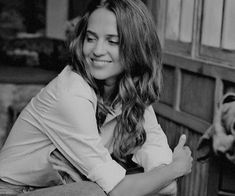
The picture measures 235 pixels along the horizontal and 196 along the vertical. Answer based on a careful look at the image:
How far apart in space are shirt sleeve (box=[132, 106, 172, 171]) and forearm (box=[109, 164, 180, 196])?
106 mm

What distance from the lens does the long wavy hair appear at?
6.92 ft

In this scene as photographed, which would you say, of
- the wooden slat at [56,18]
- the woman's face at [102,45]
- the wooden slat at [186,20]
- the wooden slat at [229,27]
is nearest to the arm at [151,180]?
the woman's face at [102,45]

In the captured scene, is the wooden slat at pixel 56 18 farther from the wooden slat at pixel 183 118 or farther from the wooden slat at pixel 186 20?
the wooden slat at pixel 186 20

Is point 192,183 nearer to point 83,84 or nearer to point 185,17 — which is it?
point 185,17

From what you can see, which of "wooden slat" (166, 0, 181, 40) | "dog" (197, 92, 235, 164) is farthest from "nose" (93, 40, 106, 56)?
"wooden slat" (166, 0, 181, 40)

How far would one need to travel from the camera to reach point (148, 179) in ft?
6.75

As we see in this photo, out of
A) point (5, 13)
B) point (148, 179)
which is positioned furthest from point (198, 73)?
point (5, 13)

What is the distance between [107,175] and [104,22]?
21.5 inches

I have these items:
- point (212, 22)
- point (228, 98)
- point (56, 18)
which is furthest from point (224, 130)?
point (56, 18)

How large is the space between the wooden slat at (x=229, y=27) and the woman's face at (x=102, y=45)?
1133mm

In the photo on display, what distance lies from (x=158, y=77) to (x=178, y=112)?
144cm

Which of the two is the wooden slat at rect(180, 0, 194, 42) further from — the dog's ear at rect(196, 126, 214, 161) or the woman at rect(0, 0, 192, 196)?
the woman at rect(0, 0, 192, 196)

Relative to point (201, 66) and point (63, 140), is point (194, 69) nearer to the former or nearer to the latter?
point (201, 66)

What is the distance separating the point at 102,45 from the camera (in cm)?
210
